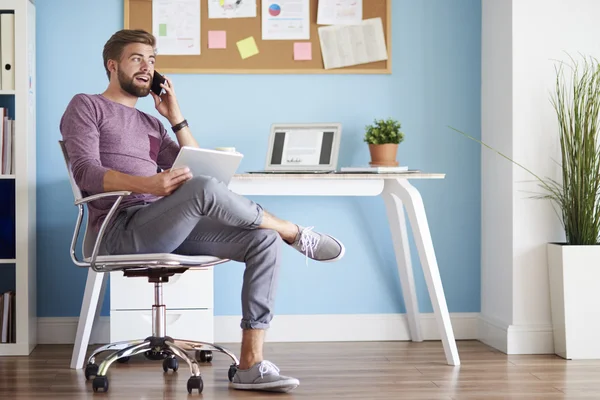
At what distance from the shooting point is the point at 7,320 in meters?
3.32

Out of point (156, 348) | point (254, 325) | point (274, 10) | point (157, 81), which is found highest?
point (274, 10)

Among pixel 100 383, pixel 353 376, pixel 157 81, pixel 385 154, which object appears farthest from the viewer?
pixel 385 154

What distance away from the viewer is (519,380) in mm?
2791

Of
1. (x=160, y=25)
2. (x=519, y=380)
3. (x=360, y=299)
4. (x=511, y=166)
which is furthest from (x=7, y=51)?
(x=519, y=380)

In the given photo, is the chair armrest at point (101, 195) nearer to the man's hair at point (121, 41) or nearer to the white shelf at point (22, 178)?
the man's hair at point (121, 41)

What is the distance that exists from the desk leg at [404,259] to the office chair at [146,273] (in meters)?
1.06

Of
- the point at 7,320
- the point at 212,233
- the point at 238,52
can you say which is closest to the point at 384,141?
the point at 238,52

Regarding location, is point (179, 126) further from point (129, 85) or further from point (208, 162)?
point (208, 162)

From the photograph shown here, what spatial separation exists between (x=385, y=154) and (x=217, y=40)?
898 millimetres

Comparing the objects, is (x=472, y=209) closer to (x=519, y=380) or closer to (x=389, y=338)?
(x=389, y=338)

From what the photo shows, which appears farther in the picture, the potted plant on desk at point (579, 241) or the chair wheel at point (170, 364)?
the potted plant on desk at point (579, 241)

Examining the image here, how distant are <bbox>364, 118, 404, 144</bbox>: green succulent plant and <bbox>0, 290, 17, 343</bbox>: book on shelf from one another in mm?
1612

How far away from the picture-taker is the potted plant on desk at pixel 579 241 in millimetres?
3170

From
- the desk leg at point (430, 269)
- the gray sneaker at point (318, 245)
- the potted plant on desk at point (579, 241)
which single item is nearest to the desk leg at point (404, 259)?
the desk leg at point (430, 269)
